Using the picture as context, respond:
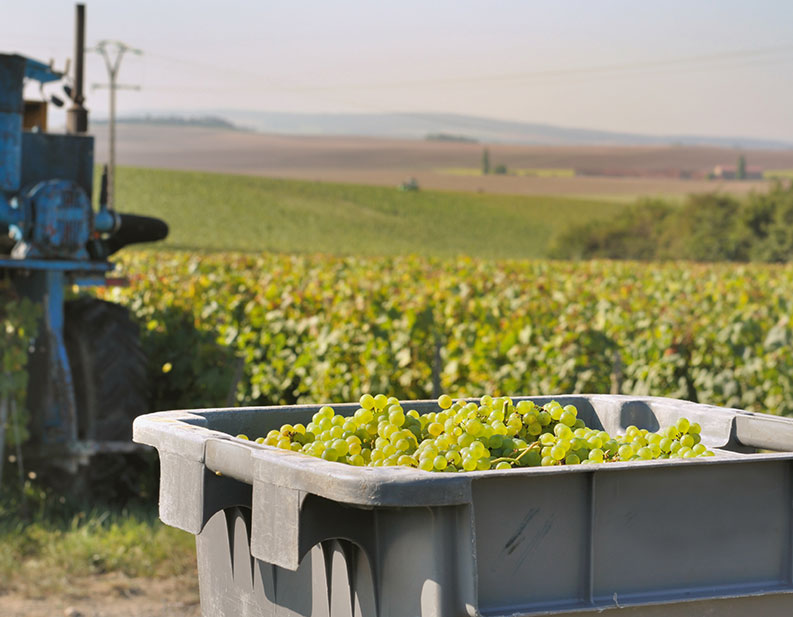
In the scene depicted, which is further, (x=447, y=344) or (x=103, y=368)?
(x=447, y=344)

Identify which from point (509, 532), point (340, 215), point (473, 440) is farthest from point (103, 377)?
point (340, 215)

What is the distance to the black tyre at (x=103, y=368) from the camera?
20.9 ft

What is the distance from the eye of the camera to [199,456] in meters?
2.18

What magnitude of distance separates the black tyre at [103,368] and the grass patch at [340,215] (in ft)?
163

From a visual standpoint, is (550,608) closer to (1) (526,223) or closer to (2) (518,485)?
(2) (518,485)

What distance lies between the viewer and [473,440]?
2189 mm

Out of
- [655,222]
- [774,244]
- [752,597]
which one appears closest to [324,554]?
[752,597]

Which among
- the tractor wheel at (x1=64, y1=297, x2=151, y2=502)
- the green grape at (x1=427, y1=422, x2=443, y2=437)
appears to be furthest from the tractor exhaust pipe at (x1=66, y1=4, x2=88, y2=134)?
the green grape at (x1=427, y1=422, x2=443, y2=437)

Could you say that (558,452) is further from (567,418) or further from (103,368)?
(103,368)

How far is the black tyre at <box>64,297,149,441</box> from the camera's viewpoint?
638 centimetres

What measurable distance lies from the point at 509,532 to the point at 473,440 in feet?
1.13

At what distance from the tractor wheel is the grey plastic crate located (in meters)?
4.29

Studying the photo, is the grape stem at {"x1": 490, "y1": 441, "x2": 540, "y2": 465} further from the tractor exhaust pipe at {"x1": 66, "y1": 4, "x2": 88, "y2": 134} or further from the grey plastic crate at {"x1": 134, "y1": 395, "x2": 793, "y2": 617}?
the tractor exhaust pipe at {"x1": 66, "y1": 4, "x2": 88, "y2": 134}

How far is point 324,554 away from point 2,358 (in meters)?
4.39
